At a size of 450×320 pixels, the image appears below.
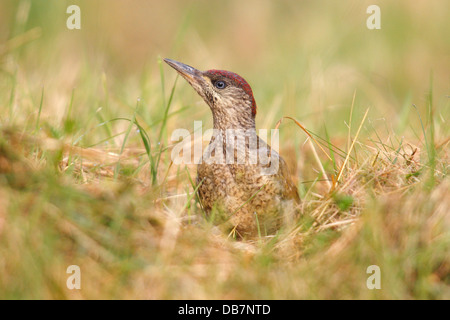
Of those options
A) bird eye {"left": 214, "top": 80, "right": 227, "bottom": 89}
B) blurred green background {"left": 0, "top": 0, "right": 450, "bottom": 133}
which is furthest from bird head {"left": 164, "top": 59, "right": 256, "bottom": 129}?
blurred green background {"left": 0, "top": 0, "right": 450, "bottom": 133}

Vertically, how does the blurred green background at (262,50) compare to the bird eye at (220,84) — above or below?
above

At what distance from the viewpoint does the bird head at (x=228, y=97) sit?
153 inches

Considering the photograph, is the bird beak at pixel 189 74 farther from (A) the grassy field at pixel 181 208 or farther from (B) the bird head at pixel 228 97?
(A) the grassy field at pixel 181 208

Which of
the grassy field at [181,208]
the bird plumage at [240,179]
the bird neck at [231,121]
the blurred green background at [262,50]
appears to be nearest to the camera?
the grassy field at [181,208]

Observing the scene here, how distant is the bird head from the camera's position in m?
3.88

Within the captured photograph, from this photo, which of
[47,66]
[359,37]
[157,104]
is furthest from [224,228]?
[359,37]

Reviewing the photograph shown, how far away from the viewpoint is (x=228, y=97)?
12.8ft

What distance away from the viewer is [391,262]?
99.1 inches

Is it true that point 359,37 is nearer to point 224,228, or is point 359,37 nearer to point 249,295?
point 224,228

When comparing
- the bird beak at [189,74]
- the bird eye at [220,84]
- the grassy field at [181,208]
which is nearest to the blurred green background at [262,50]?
the grassy field at [181,208]

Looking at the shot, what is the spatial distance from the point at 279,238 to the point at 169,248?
830mm

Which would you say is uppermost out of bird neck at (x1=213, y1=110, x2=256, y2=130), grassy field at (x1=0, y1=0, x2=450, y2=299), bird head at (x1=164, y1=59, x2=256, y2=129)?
bird head at (x1=164, y1=59, x2=256, y2=129)

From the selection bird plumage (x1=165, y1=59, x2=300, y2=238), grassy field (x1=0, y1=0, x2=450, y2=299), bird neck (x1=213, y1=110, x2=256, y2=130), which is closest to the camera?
grassy field (x1=0, y1=0, x2=450, y2=299)

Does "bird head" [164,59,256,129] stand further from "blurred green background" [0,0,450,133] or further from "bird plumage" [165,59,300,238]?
"blurred green background" [0,0,450,133]
